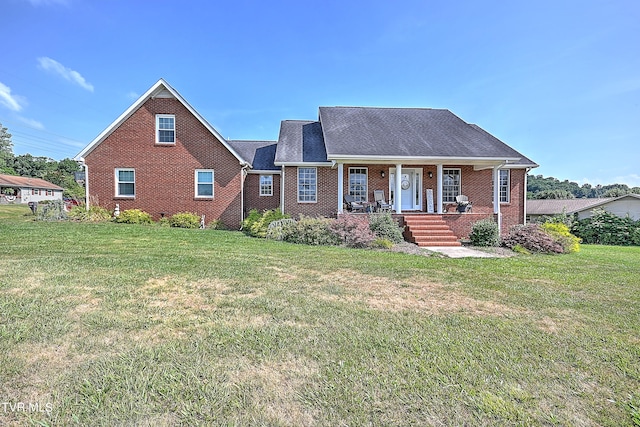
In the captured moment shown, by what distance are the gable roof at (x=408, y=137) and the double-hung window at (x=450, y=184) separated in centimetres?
152

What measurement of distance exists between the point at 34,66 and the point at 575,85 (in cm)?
3143

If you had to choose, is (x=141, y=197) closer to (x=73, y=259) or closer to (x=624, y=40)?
(x=73, y=259)

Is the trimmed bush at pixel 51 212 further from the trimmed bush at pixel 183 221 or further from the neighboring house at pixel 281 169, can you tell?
the trimmed bush at pixel 183 221

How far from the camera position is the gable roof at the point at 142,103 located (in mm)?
15117

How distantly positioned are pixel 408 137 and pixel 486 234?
6270mm

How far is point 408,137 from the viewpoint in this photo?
15.1 metres

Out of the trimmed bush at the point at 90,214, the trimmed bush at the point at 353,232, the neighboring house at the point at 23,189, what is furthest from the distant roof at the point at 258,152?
the neighboring house at the point at 23,189

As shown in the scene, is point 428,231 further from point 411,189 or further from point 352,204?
point 411,189

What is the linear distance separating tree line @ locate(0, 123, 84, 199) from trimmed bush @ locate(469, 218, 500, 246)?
2846 inches

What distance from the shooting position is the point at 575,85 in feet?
42.9

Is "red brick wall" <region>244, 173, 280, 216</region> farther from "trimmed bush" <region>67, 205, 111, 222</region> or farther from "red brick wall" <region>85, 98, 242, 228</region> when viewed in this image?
"trimmed bush" <region>67, 205, 111, 222</region>

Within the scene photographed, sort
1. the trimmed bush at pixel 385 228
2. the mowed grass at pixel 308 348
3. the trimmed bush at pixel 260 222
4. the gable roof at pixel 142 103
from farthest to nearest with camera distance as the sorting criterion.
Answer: the gable roof at pixel 142 103 < the trimmed bush at pixel 260 222 < the trimmed bush at pixel 385 228 < the mowed grass at pixel 308 348

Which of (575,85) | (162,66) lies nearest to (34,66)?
(162,66)

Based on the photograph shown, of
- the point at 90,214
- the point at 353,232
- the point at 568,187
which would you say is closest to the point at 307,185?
the point at 353,232
